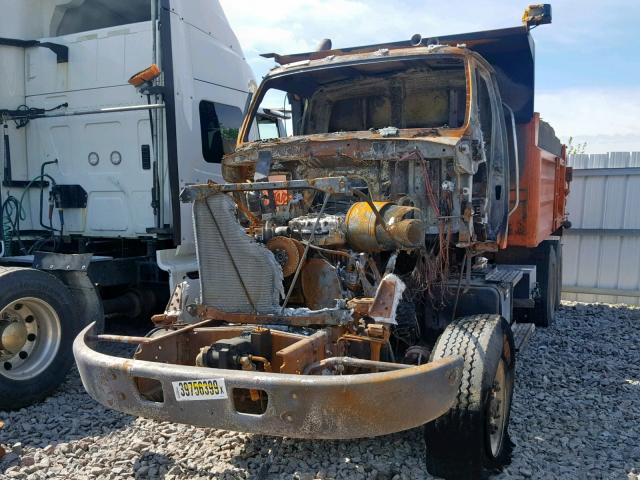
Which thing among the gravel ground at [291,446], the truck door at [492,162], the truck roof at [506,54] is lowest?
the gravel ground at [291,446]

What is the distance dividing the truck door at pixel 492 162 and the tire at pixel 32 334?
3429 mm

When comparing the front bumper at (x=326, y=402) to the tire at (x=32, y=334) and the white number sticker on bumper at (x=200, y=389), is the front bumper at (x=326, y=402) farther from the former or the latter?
the tire at (x=32, y=334)

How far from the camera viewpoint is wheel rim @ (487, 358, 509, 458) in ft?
12.0

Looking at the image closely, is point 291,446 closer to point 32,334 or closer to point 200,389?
point 200,389

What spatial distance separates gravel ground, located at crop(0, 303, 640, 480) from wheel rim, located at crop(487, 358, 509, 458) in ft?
0.59

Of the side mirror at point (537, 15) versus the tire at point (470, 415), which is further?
the side mirror at point (537, 15)

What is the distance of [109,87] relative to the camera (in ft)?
20.2

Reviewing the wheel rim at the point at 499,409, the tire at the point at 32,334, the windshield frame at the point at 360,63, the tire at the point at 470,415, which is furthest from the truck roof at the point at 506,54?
the tire at the point at 32,334

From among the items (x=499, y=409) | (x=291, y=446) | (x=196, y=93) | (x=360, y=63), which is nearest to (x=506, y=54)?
(x=360, y=63)

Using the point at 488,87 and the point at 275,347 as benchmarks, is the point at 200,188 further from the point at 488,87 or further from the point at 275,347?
the point at 488,87

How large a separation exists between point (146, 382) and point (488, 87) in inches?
131

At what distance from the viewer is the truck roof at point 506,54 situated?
5238 mm

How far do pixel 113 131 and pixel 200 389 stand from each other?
13.2ft

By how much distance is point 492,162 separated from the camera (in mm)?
4754
